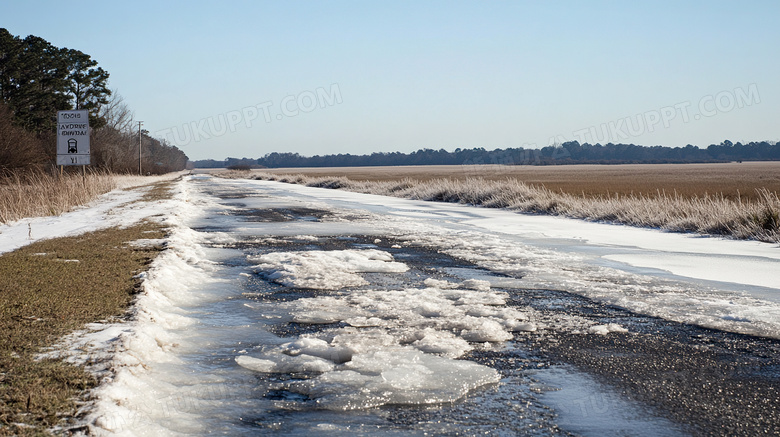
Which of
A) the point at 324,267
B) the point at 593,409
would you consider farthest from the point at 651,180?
the point at 593,409

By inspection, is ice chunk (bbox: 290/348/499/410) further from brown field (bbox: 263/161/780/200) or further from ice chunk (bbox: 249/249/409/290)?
brown field (bbox: 263/161/780/200)

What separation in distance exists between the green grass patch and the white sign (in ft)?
51.1

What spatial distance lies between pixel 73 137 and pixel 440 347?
24.0m

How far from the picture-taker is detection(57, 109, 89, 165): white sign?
24.6 m

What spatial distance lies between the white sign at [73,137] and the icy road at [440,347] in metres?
18.0

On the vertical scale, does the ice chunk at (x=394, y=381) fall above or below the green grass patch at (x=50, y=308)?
below

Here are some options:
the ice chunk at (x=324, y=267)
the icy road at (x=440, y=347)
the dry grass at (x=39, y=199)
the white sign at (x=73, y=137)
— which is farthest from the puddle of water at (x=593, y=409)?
the white sign at (x=73, y=137)

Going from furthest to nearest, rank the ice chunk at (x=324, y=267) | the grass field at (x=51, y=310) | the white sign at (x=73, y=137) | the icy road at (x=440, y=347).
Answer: the white sign at (x=73, y=137), the ice chunk at (x=324, y=267), the icy road at (x=440, y=347), the grass field at (x=51, y=310)

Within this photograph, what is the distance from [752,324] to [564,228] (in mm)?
11037

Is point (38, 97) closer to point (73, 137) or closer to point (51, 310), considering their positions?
point (73, 137)

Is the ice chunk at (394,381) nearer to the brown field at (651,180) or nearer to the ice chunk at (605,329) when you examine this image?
the ice chunk at (605,329)

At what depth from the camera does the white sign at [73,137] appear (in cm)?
2464

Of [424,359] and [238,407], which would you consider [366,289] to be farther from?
[238,407]

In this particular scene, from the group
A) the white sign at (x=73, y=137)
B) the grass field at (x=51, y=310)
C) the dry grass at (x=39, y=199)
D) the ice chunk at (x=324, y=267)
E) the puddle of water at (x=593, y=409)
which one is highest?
the white sign at (x=73, y=137)
